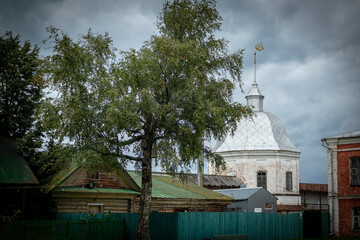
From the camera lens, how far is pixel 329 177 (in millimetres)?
31703

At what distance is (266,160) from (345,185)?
50.7ft

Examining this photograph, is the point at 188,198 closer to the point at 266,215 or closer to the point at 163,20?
the point at 266,215

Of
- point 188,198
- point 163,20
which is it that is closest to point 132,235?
point 188,198

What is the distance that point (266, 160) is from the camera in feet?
151

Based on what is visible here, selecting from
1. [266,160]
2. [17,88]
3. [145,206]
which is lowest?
[145,206]

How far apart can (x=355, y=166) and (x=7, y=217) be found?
2399 cm

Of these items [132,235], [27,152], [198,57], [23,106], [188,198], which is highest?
[198,57]

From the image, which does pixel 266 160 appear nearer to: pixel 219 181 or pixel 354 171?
pixel 219 181

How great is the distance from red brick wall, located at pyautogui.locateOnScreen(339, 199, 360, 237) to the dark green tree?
16241mm

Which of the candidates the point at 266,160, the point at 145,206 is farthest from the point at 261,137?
the point at 145,206

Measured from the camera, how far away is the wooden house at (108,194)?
20938mm

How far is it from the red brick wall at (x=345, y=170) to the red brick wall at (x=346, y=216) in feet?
2.13

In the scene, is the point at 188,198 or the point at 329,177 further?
the point at 329,177

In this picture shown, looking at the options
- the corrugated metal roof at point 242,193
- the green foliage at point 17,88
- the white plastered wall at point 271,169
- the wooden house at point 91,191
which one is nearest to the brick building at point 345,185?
the corrugated metal roof at point 242,193
